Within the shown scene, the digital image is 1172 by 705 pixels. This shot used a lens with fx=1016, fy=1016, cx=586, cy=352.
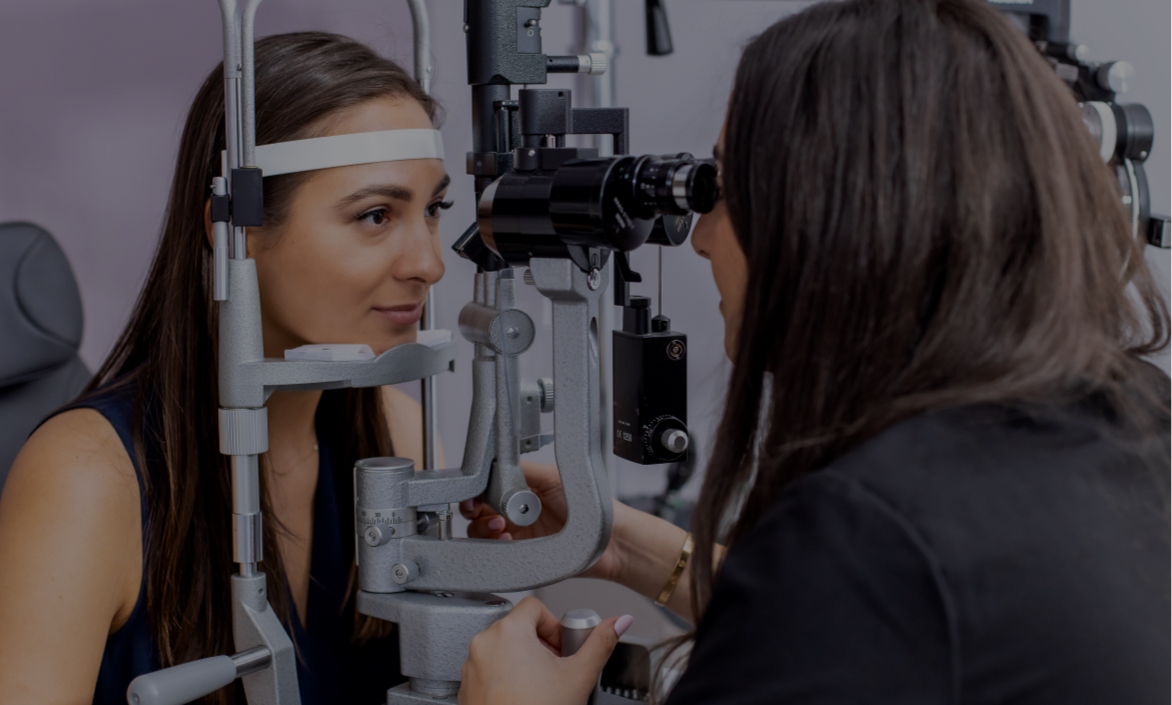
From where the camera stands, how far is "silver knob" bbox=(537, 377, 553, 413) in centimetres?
103

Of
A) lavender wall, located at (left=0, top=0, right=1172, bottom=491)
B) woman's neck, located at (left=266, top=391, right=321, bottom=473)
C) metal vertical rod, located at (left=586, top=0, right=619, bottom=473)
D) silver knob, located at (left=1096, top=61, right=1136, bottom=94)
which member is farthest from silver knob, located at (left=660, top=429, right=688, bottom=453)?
metal vertical rod, located at (left=586, top=0, right=619, bottom=473)

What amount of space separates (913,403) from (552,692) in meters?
0.41

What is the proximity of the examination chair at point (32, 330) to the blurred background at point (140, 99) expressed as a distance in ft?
0.40

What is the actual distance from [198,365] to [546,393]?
453mm

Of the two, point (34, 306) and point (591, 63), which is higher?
point (591, 63)

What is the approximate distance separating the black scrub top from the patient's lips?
2.21ft

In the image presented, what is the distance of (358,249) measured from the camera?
1180mm

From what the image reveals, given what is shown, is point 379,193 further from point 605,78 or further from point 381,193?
point 605,78

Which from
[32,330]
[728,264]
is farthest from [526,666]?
[32,330]

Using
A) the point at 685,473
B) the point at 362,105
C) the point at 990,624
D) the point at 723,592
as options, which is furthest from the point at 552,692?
the point at 685,473

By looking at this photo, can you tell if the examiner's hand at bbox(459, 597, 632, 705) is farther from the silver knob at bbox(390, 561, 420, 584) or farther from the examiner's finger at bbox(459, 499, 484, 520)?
the examiner's finger at bbox(459, 499, 484, 520)

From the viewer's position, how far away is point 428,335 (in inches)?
47.1

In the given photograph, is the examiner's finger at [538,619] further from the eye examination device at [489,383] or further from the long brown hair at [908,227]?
the long brown hair at [908,227]

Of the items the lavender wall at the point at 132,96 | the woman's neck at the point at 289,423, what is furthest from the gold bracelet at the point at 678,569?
the woman's neck at the point at 289,423
